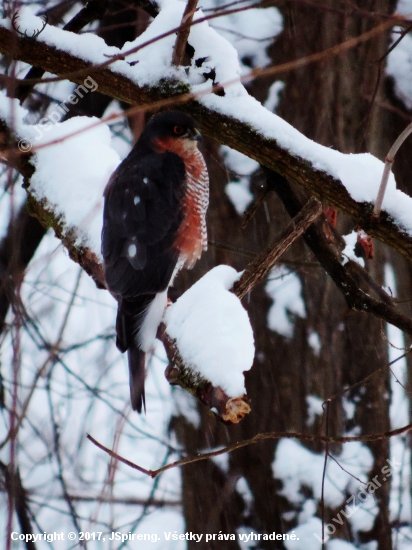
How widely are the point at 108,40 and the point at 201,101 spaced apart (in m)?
2.58

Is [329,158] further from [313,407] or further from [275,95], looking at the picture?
[313,407]

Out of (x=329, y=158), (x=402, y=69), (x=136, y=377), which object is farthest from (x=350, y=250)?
(x=402, y=69)

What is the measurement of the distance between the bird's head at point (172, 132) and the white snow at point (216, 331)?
105cm

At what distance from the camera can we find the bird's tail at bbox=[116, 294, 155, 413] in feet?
11.0

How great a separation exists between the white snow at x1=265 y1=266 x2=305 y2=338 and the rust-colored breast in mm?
1045

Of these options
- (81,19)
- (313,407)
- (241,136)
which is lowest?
(313,407)

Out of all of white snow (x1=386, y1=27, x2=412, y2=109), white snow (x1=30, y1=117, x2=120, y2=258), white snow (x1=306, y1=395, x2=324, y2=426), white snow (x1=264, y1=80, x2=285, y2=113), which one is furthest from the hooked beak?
white snow (x1=386, y1=27, x2=412, y2=109)

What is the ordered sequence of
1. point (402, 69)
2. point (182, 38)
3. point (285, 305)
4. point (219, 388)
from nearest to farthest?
point (219, 388) → point (182, 38) → point (285, 305) → point (402, 69)

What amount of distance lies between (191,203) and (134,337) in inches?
36.0

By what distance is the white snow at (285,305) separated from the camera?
4.66 metres

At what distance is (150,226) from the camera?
140 inches

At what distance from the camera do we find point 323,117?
4.70 metres

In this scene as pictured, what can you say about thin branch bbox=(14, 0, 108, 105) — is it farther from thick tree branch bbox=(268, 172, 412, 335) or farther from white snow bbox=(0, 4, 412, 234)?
thick tree branch bbox=(268, 172, 412, 335)

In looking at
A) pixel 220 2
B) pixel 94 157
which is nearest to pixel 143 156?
pixel 94 157
